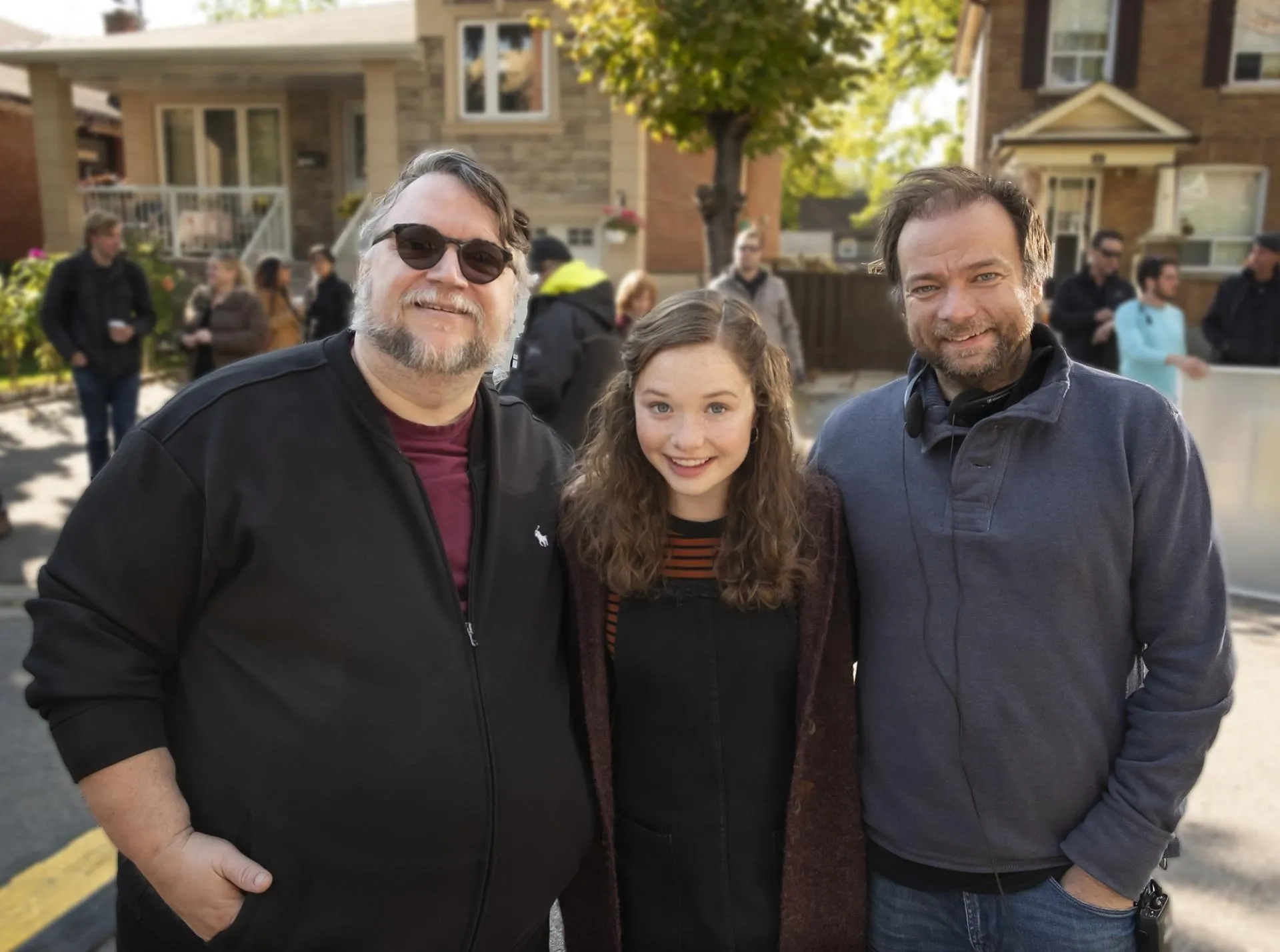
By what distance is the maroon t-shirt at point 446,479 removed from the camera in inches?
81.7

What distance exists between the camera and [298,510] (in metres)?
1.91

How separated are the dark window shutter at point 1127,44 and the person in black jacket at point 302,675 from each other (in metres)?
18.9

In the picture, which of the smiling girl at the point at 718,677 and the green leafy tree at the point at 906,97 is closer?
the smiling girl at the point at 718,677

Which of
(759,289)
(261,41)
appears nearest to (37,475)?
(759,289)

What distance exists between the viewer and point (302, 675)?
6.15 feet

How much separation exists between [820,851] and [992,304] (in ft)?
3.74

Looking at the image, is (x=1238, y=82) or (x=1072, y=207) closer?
(x=1238, y=82)

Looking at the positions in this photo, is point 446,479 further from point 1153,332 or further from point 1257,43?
point 1257,43

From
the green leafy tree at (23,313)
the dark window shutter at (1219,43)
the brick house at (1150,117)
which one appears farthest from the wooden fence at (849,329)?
the green leafy tree at (23,313)

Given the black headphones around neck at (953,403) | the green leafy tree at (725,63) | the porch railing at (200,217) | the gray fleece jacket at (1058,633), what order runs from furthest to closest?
the porch railing at (200,217) → the green leafy tree at (725,63) → the black headphones around neck at (953,403) → the gray fleece jacket at (1058,633)

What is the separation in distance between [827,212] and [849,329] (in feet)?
180

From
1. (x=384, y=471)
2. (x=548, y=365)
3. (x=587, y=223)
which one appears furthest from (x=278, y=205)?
(x=384, y=471)

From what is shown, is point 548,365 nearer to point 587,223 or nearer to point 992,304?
point 992,304

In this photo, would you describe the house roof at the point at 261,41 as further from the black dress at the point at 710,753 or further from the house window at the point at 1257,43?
the black dress at the point at 710,753
